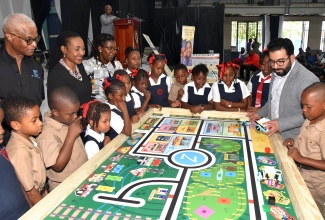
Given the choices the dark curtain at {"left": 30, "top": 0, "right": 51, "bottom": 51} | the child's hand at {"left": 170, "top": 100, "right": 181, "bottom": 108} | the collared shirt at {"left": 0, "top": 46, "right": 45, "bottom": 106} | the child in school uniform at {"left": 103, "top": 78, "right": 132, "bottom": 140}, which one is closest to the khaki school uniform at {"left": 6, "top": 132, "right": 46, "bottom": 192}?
the collared shirt at {"left": 0, "top": 46, "right": 45, "bottom": 106}

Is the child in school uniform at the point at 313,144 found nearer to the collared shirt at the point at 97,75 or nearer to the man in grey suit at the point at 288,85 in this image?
the man in grey suit at the point at 288,85

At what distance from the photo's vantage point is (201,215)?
1192 mm

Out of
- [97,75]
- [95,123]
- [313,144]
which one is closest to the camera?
[313,144]

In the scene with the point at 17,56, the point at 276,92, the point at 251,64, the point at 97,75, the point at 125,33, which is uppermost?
the point at 125,33

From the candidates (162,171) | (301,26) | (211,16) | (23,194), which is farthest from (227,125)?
(301,26)

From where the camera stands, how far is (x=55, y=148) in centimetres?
163

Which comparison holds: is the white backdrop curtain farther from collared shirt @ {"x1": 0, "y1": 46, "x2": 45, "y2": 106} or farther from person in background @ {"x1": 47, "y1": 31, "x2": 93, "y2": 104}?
collared shirt @ {"x1": 0, "y1": 46, "x2": 45, "y2": 106}

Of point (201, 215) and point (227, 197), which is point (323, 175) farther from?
point (201, 215)

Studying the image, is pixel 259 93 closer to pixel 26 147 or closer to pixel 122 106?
pixel 122 106

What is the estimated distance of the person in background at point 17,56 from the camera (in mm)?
1944

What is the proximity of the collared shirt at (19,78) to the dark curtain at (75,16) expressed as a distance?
21.1ft

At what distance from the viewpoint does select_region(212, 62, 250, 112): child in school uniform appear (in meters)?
3.05

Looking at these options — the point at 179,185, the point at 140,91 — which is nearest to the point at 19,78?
the point at 140,91

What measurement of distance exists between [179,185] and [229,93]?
6.11 feet
